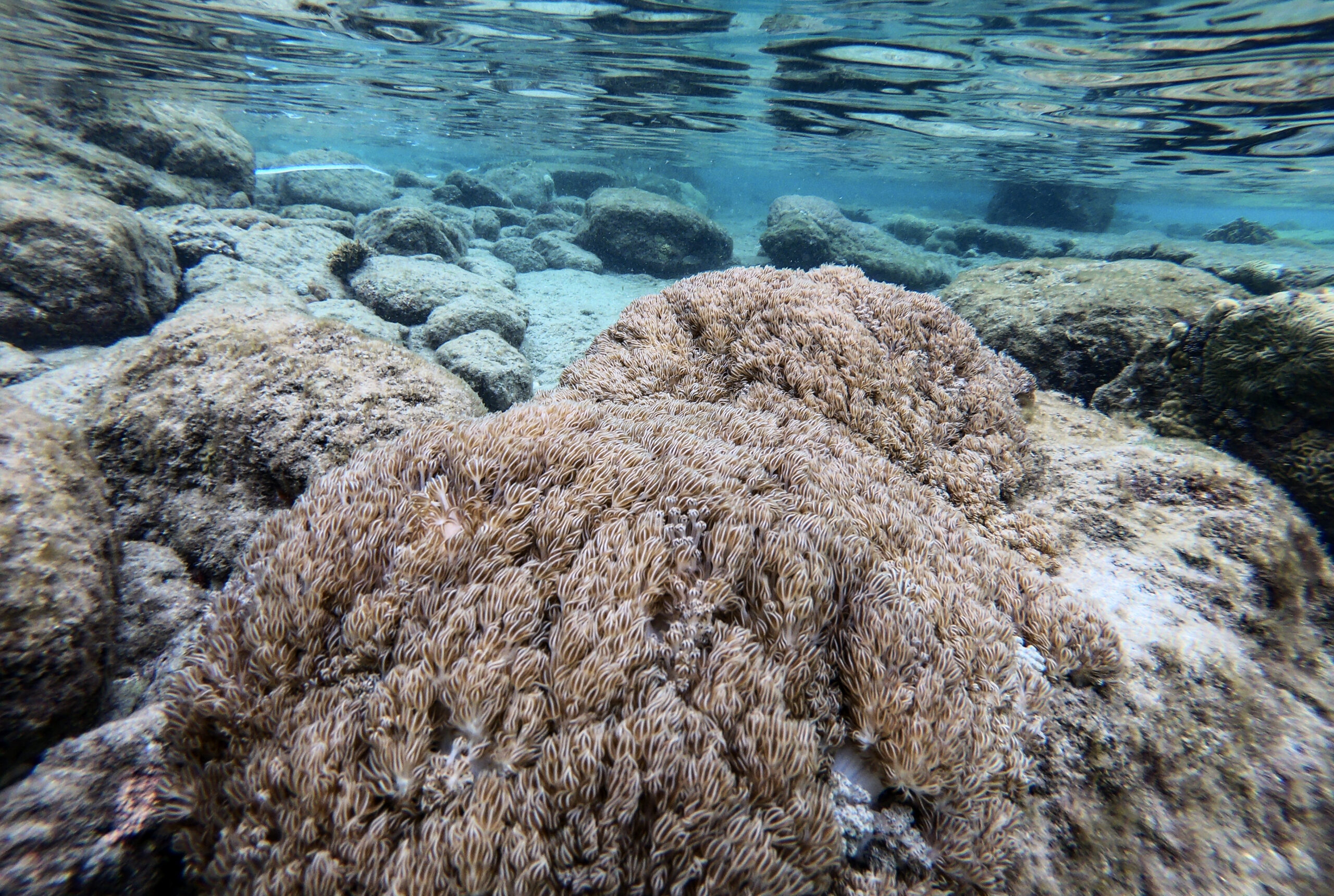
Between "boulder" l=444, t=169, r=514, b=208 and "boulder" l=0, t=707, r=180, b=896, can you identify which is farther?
"boulder" l=444, t=169, r=514, b=208

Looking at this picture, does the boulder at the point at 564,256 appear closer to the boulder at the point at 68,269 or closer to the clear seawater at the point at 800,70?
the clear seawater at the point at 800,70

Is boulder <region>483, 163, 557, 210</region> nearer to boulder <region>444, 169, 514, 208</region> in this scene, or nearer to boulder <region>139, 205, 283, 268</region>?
boulder <region>444, 169, 514, 208</region>

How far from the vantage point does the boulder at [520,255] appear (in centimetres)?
1464

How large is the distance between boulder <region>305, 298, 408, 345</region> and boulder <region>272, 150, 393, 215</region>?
1235 cm

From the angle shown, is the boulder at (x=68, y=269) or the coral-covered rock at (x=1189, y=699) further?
the boulder at (x=68, y=269)

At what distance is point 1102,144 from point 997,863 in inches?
1082

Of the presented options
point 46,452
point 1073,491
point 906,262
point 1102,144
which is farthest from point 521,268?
point 1102,144

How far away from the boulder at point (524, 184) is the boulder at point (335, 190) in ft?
21.2

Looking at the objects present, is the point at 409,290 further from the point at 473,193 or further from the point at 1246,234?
the point at 1246,234

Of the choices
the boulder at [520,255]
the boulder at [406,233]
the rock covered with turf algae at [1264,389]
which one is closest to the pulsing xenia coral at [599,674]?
the rock covered with turf algae at [1264,389]

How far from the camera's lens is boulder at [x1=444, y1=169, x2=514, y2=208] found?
22.2m

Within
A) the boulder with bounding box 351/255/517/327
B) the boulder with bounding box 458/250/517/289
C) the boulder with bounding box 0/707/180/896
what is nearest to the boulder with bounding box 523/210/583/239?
the boulder with bounding box 458/250/517/289

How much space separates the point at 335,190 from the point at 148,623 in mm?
20606

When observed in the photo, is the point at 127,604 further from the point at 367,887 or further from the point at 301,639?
the point at 367,887
